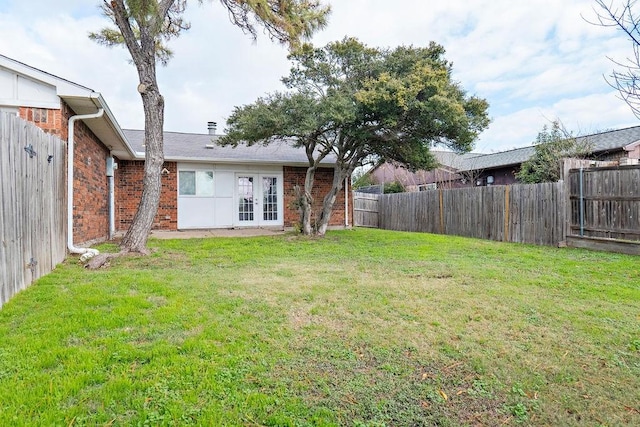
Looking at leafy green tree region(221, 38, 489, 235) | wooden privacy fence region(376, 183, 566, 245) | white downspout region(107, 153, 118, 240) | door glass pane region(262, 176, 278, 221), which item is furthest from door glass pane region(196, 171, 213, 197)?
wooden privacy fence region(376, 183, 566, 245)

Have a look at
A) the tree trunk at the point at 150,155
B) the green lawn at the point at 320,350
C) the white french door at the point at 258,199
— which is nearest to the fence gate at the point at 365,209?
the white french door at the point at 258,199

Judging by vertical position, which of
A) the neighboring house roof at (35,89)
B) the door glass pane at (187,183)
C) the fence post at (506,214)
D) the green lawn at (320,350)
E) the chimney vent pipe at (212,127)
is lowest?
the green lawn at (320,350)

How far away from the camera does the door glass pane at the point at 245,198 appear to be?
12.5 metres

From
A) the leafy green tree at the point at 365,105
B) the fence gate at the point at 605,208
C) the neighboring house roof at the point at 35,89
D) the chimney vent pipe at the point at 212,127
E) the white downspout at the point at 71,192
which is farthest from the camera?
the chimney vent pipe at the point at 212,127

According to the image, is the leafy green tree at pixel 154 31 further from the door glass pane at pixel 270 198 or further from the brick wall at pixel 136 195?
the door glass pane at pixel 270 198

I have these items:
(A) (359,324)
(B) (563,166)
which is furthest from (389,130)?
(A) (359,324)

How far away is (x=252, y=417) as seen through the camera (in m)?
1.85

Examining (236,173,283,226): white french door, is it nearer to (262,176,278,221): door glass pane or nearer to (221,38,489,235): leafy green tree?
(262,176,278,221): door glass pane

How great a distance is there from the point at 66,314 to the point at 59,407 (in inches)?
66.5

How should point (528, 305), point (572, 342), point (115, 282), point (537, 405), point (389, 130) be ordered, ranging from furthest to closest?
point (389, 130) → point (115, 282) → point (528, 305) → point (572, 342) → point (537, 405)

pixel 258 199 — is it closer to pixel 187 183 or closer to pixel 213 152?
pixel 213 152

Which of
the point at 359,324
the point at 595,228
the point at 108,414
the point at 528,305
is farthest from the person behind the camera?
the point at 595,228

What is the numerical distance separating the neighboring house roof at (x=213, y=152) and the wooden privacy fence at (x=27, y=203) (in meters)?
5.95

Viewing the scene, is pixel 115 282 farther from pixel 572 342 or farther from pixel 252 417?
pixel 572 342
